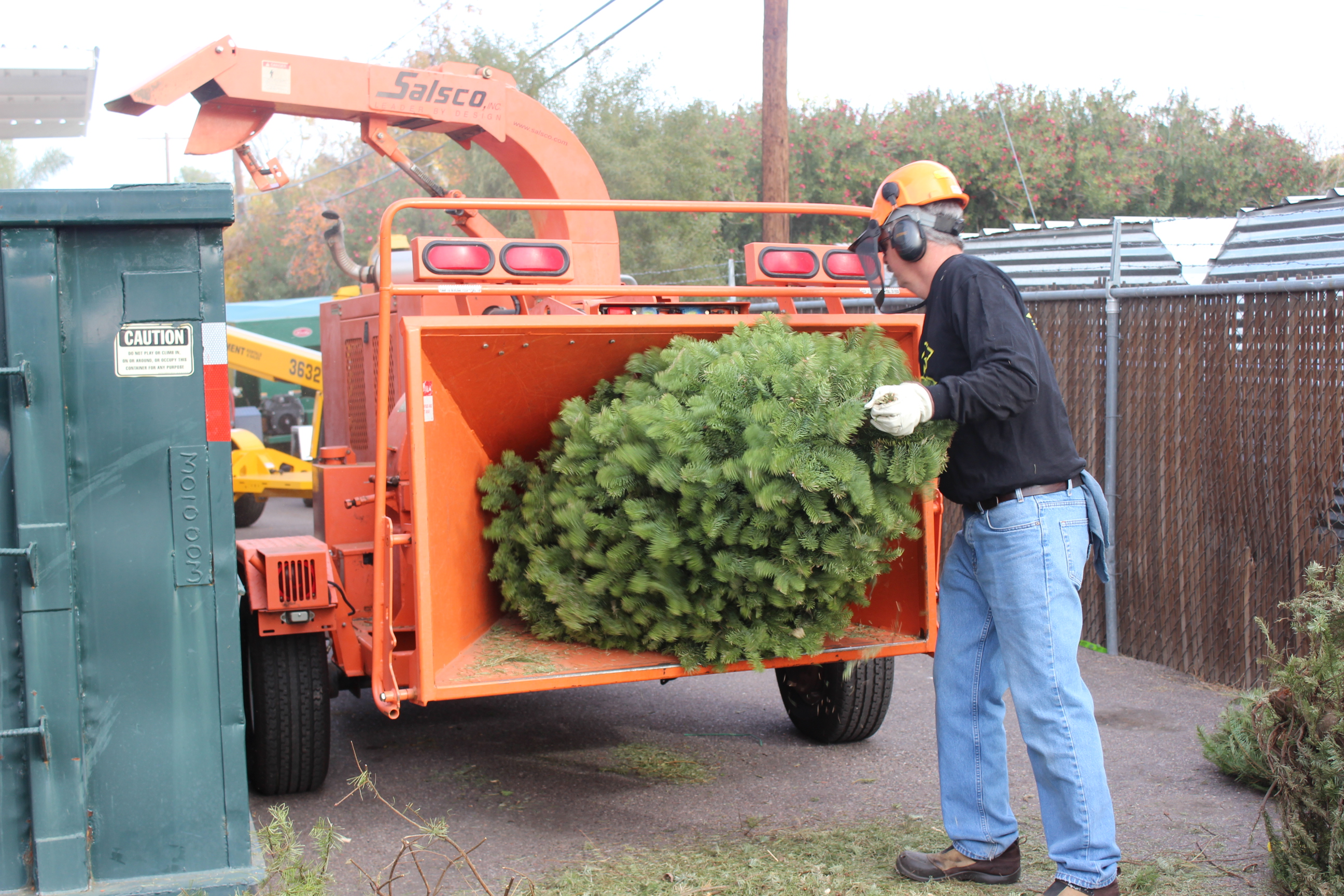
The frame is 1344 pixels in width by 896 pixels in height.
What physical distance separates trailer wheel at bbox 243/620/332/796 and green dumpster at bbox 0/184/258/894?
143cm

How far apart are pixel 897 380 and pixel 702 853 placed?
1.80 m

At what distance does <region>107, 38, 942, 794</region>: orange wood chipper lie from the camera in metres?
3.86

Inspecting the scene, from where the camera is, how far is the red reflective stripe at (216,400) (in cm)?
305

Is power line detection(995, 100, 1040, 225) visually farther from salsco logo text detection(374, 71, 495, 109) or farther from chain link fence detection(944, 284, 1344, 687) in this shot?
salsco logo text detection(374, 71, 495, 109)

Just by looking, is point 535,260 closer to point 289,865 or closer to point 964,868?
point 289,865

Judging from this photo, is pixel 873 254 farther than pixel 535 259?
No

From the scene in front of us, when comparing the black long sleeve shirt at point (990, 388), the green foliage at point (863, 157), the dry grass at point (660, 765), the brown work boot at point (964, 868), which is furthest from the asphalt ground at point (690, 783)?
the green foliage at point (863, 157)

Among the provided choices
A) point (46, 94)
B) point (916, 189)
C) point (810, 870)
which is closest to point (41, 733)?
point (810, 870)

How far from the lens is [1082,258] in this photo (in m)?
10.2

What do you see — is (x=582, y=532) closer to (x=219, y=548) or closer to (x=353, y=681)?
(x=219, y=548)

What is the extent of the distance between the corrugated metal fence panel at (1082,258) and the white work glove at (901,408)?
21.6 feet

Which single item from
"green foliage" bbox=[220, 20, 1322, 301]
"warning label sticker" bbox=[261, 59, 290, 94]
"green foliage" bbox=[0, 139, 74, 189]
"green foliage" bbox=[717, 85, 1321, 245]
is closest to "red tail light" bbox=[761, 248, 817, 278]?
"warning label sticker" bbox=[261, 59, 290, 94]

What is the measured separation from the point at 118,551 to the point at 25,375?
1.65ft

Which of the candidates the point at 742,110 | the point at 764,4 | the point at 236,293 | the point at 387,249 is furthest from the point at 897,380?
the point at 236,293
